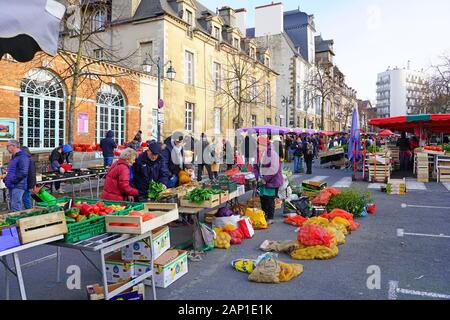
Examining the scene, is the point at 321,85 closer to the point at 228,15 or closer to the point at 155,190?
the point at 228,15

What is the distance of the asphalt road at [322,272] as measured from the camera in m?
4.35

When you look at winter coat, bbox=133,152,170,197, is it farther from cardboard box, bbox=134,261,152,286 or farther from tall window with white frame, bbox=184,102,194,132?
tall window with white frame, bbox=184,102,194,132

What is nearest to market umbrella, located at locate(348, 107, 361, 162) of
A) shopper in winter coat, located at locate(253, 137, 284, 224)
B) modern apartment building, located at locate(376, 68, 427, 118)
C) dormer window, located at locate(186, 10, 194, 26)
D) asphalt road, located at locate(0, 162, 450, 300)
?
asphalt road, located at locate(0, 162, 450, 300)

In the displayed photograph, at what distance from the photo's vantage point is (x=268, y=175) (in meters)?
7.86

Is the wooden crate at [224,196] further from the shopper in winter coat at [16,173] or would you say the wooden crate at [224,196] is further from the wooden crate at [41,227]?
the shopper in winter coat at [16,173]

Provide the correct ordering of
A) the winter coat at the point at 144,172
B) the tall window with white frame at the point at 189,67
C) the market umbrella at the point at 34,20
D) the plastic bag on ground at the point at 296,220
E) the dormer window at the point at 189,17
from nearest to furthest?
1. the market umbrella at the point at 34,20
2. the winter coat at the point at 144,172
3. the plastic bag on ground at the point at 296,220
4. the dormer window at the point at 189,17
5. the tall window with white frame at the point at 189,67

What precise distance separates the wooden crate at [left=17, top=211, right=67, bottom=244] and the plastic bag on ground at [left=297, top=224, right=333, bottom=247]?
366 cm

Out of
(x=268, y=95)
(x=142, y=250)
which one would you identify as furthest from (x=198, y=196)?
(x=268, y=95)

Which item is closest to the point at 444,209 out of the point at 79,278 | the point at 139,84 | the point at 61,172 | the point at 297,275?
Answer: the point at 297,275

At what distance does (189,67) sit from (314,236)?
2266 centimetres

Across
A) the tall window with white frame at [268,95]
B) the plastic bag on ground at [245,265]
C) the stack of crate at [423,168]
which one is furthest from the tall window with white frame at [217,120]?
the plastic bag on ground at [245,265]

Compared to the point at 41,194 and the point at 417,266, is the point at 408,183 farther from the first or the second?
the point at 41,194

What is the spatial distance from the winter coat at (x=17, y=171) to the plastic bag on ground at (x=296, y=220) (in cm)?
547

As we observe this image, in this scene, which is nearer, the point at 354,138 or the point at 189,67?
the point at 354,138
